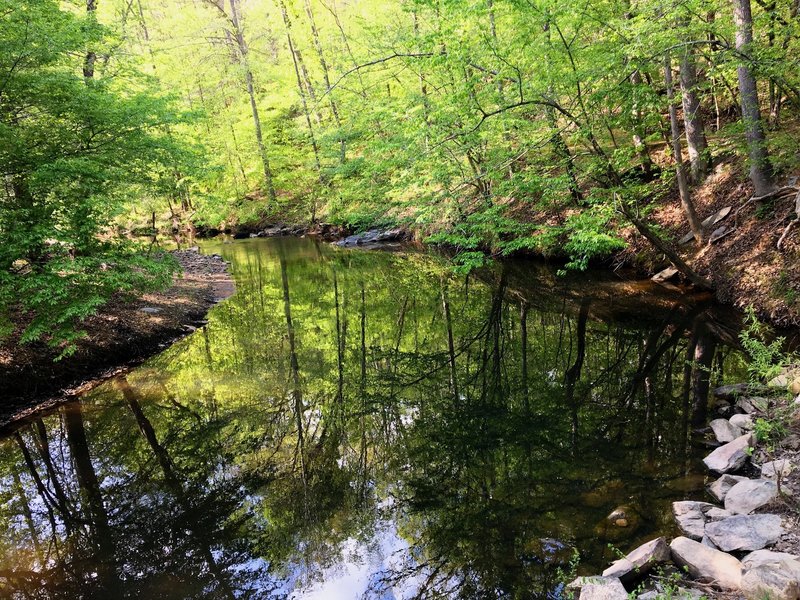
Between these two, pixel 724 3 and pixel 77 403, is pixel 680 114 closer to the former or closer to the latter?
pixel 724 3

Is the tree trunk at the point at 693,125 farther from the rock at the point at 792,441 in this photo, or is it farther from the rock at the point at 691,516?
the rock at the point at 691,516

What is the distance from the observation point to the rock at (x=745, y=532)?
11.6 feet

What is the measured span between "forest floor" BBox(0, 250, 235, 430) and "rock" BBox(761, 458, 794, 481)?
988 cm

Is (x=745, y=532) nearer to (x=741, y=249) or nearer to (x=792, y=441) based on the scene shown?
(x=792, y=441)

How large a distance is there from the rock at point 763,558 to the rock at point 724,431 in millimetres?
2310

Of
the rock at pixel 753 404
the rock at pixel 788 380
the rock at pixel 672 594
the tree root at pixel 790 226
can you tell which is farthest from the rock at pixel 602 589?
the tree root at pixel 790 226

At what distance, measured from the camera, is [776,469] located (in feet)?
14.3

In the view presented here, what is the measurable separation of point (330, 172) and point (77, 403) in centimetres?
1897

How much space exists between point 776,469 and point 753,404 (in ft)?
5.22

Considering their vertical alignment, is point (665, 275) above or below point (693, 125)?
below

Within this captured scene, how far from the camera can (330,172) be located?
25000 millimetres

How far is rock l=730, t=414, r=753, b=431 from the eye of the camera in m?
5.35

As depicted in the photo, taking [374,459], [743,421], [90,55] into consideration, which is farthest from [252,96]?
[743,421]

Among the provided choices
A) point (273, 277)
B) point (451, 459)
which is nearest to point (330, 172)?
point (273, 277)
